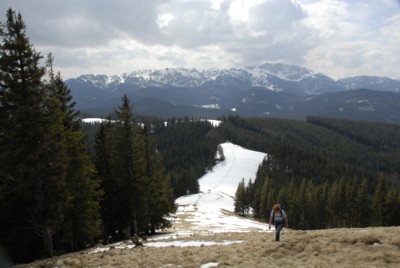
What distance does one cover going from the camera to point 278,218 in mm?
18531

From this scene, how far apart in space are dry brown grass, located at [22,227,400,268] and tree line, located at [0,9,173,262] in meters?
5.41

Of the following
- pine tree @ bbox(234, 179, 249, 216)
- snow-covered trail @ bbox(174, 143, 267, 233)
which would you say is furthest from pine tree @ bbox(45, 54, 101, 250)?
pine tree @ bbox(234, 179, 249, 216)

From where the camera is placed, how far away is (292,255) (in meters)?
15.4

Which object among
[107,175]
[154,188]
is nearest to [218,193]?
[154,188]

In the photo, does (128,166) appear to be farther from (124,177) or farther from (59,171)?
(59,171)

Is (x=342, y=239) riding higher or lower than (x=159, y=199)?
higher

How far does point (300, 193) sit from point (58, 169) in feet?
260

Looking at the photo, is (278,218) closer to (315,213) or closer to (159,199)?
(159,199)

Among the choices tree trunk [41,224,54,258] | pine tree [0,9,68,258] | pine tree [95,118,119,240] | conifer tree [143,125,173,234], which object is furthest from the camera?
conifer tree [143,125,173,234]

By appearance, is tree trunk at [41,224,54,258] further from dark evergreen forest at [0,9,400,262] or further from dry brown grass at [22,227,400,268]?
dry brown grass at [22,227,400,268]

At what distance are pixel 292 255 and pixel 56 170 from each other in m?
14.1

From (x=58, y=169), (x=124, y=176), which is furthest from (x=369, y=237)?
(x=124, y=176)

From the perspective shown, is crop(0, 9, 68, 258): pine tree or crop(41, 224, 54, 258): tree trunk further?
crop(41, 224, 54, 258): tree trunk

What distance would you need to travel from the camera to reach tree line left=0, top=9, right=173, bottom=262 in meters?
19.1
